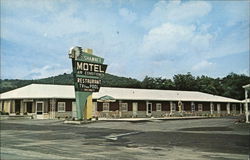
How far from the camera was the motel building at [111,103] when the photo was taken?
35438mm

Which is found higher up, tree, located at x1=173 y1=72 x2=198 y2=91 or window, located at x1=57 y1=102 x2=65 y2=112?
tree, located at x1=173 y1=72 x2=198 y2=91

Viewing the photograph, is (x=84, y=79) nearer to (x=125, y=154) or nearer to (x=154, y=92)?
(x=125, y=154)

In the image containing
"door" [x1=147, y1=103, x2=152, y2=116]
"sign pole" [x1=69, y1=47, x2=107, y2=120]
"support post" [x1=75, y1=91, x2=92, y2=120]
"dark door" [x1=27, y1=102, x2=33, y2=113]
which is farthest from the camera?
"door" [x1=147, y1=103, x2=152, y2=116]

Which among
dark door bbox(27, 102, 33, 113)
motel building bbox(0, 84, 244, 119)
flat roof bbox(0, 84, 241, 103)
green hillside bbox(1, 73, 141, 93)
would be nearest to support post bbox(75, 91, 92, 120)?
motel building bbox(0, 84, 244, 119)

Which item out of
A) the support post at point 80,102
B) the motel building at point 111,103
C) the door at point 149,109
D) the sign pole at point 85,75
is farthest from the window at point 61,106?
the door at point 149,109

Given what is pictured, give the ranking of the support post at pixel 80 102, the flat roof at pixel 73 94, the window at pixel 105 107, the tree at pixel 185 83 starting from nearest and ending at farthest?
the support post at pixel 80 102 < the flat roof at pixel 73 94 < the window at pixel 105 107 < the tree at pixel 185 83

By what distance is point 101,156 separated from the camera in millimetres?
9570

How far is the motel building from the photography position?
35438 mm

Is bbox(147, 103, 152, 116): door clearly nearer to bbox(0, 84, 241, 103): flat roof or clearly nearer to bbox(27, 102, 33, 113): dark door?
bbox(0, 84, 241, 103): flat roof

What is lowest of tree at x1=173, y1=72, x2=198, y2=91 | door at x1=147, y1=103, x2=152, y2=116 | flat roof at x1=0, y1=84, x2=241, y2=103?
door at x1=147, y1=103, x2=152, y2=116

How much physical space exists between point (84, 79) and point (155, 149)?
17.3 meters

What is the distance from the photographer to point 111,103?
39531 mm

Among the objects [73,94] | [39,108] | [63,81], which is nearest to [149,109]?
[73,94]

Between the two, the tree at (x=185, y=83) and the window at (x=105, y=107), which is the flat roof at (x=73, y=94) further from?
the tree at (x=185, y=83)
